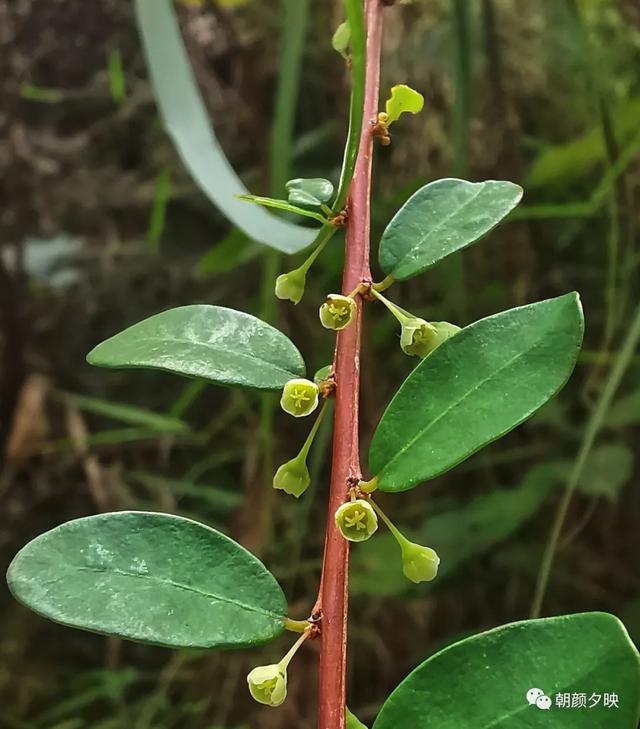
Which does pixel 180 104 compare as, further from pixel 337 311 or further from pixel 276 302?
pixel 337 311

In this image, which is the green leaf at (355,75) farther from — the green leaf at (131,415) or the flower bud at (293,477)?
the green leaf at (131,415)

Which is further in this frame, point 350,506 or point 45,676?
point 45,676

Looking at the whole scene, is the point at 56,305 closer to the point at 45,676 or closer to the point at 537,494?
the point at 45,676

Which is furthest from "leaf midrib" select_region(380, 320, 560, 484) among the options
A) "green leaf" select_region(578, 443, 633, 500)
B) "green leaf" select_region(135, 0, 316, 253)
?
"green leaf" select_region(578, 443, 633, 500)

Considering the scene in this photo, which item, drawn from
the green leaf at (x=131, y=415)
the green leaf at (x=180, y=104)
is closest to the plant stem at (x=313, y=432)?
the green leaf at (x=180, y=104)

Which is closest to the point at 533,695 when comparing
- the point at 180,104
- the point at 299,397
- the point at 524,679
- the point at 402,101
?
the point at 524,679

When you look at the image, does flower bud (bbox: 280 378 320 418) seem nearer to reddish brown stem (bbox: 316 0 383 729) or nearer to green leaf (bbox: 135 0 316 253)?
reddish brown stem (bbox: 316 0 383 729)

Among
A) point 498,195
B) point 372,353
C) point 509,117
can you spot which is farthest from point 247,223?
point 509,117
